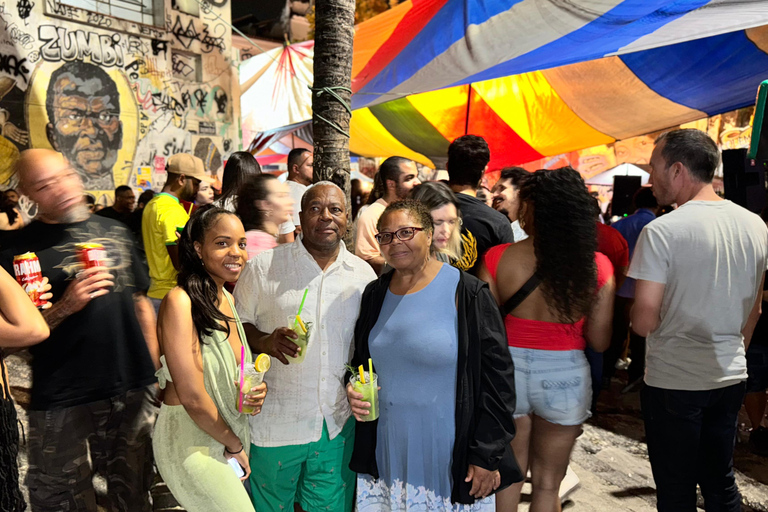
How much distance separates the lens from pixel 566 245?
2.52 metres

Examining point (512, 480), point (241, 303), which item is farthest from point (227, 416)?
point (512, 480)

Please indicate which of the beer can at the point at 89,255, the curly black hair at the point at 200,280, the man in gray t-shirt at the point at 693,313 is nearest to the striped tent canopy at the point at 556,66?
the man in gray t-shirt at the point at 693,313

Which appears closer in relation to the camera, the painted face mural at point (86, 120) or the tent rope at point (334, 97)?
the tent rope at point (334, 97)

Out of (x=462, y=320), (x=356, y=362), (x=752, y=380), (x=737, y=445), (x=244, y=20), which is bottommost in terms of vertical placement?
(x=737, y=445)

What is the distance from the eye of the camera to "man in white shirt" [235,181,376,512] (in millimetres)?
2393

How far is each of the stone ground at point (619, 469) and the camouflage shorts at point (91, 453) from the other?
0.64 metres

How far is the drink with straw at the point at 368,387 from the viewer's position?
2.19 meters

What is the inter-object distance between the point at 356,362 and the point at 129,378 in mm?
1259

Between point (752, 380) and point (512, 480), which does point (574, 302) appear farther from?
point (752, 380)

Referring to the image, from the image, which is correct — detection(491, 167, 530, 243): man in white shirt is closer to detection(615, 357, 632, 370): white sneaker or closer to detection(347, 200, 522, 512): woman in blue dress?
detection(347, 200, 522, 512): woman in blue dress

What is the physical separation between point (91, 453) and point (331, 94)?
9.01ft

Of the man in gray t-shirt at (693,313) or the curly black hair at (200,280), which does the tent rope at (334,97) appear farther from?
the man in gray t-shirt at (693,313)

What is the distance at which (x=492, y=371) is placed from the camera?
7.22 ft

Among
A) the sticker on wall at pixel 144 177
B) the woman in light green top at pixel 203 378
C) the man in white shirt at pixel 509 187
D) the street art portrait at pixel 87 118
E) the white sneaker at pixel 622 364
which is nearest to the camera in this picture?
the woman in light green top at pixel 203 378
